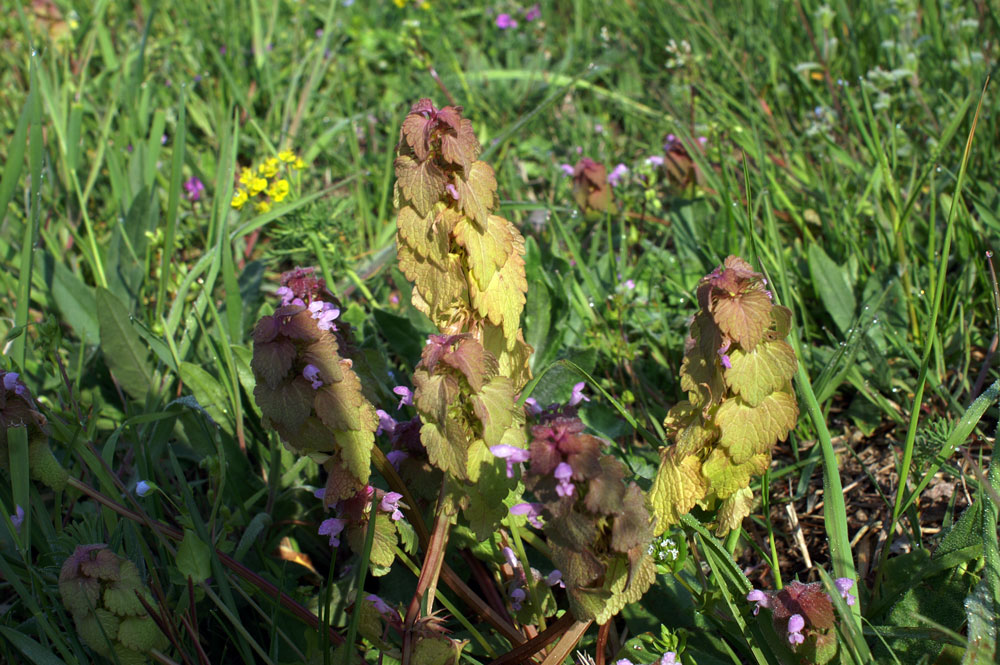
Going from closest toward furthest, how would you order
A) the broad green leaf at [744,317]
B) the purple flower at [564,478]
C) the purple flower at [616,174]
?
the purple flower at [564,478] < the broad green leaf at [744,317] < the purple flower at [616,174]

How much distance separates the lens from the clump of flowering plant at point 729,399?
1337mm

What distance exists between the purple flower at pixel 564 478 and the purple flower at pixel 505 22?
385 cm

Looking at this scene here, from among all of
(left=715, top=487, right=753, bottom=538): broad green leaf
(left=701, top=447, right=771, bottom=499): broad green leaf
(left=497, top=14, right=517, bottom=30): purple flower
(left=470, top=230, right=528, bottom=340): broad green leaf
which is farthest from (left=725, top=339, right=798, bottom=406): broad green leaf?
(left=497, top=14, right=517, bottom=30): purple flower

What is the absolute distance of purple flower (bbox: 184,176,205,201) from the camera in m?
3.34

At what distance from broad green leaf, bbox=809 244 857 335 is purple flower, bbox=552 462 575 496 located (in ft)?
5.13

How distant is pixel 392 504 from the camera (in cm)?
156

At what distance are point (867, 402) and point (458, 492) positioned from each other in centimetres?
134

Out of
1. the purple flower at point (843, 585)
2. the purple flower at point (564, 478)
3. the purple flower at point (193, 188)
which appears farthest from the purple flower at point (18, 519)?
the purple flower at point (193, 188)

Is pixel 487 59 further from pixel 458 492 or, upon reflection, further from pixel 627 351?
pixel 458 492

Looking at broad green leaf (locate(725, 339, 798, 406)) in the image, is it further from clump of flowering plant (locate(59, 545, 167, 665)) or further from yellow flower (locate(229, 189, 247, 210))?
yellow flower (locate(229, 189, 247, 210))

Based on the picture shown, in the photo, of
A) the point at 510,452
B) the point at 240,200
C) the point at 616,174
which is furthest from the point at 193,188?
the point at 510,452

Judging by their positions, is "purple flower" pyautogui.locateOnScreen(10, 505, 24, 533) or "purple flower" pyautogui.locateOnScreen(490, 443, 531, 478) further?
"purple flower" pyautogui.locateOnScreen(10, 505, 24, 533)

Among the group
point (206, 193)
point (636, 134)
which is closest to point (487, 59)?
point (636, 134)

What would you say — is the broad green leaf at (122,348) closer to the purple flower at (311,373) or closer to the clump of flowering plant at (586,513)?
the purple flower at (311,373)
